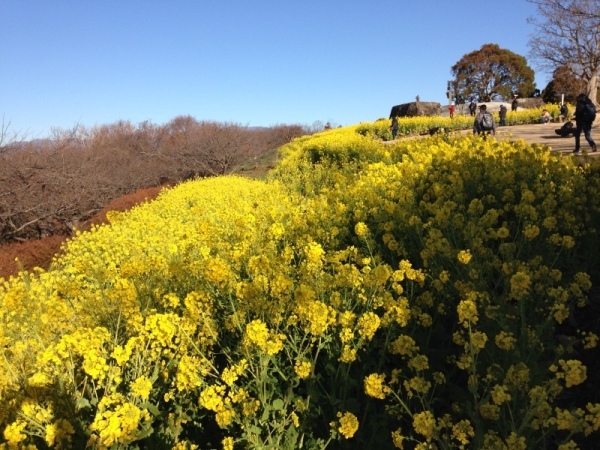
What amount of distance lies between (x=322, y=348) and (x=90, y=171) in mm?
15853

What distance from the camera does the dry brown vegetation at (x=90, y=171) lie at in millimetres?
12159

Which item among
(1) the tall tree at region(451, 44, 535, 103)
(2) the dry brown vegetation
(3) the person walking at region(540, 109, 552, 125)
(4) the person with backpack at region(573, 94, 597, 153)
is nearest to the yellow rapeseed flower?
(2) the dry brown vegetation

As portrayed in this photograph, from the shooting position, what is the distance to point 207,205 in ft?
28.5

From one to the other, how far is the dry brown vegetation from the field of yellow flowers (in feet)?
5.26

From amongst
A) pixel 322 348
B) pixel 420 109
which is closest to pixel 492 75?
pixel 420 109

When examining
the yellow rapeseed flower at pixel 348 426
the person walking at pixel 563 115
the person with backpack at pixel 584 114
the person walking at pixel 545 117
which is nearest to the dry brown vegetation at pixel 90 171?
the yellow rapeseed flower at pixel 348 426

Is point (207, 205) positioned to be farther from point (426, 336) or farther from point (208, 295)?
point (426, 336)

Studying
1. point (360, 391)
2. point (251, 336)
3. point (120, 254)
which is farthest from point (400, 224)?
point (120, 254)

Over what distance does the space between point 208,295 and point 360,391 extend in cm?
111

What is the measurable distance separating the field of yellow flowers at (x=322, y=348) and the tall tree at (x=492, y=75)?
59026 millimetres

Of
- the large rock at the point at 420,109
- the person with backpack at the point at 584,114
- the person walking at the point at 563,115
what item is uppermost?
the large rock at the point at 420,109

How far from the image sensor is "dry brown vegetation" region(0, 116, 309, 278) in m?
12.2

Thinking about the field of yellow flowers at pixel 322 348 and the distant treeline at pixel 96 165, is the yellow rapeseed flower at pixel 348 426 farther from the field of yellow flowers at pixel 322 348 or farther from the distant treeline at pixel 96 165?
the distant treeline at pixel 96 165

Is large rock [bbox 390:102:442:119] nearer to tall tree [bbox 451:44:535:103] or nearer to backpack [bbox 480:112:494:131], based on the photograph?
backpack [bbox 480:112:494:131]
